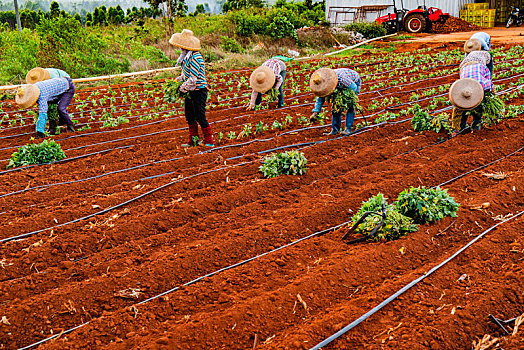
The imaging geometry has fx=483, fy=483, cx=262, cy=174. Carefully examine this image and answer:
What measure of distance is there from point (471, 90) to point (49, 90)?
617 centimetres

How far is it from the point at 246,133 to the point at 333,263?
3.93 meters

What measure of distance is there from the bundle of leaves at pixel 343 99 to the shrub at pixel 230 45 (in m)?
11.6

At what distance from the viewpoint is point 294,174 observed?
562cm

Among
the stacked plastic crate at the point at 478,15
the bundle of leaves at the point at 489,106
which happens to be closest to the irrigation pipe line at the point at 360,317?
the bundle of leaves at the point at 489,106

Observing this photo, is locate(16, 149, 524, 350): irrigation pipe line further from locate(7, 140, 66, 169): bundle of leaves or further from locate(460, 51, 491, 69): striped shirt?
locate(7, 140, 66, 169): bundle of leaves

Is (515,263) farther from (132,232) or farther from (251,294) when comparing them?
(132,232)

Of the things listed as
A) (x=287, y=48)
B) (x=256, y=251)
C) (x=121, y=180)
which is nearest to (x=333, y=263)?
(x=256, y=251)

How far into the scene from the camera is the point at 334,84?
257 inches

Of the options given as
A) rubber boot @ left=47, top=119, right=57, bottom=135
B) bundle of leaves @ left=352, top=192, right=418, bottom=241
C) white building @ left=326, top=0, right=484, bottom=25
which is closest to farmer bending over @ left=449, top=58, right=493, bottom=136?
bundle of leaves @ left=352, top=192, right=418, bottom=241

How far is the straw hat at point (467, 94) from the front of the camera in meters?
6.25

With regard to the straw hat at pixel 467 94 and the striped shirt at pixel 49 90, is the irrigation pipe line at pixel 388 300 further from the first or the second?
the striped shirt at pixel 49 90

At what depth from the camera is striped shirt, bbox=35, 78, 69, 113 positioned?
7434 millimetres

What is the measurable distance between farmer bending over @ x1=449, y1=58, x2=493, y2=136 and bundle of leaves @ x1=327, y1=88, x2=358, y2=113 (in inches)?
50.5

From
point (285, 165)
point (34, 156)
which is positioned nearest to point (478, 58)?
point (285, 165)
